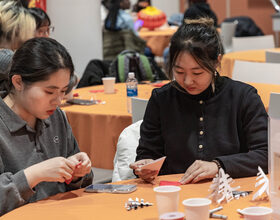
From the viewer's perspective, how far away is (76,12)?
6398 mm

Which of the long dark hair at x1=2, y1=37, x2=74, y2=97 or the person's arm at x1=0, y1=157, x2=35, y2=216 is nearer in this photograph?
the person's arm at x1=0, y1=157, x2=35, y2=216

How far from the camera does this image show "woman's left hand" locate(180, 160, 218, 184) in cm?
202

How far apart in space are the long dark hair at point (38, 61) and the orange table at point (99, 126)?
1341 millimetres

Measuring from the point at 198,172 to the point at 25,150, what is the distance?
26.0 inches

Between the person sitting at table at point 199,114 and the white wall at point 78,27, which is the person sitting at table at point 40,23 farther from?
the white wall at point 78,27

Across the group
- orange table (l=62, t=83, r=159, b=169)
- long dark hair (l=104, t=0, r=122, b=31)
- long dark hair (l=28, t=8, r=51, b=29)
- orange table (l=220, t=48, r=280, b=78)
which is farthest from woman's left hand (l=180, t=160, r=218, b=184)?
long dark hair (l=104, t=0, r=122, b=31)

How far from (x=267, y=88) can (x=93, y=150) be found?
4.07ft

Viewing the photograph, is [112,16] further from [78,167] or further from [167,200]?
[167,200]

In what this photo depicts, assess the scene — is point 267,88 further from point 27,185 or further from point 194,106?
point 27,185

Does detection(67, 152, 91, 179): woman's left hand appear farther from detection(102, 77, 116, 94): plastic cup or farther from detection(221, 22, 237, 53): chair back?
detection(221, 22, 237, 53): chair back

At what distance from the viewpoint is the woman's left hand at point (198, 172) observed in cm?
202

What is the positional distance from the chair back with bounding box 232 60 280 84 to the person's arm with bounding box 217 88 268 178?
1.81 metres

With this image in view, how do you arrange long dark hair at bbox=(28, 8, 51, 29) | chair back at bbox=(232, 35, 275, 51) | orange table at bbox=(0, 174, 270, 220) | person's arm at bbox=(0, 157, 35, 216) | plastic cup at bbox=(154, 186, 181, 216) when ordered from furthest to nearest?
chair back at bbox=(232, 35, 275, 51) → long dark hair at bbox=(28, 8, 51, 29) → person's arm at bbox=(0, 157, 35, 216) → orange table at bbox=(0, 174, 270, 220) → plastic cup at bbox=(154, 186, 181, 216)

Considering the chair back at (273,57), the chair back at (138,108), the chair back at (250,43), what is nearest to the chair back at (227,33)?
the chair back at (250,43)
